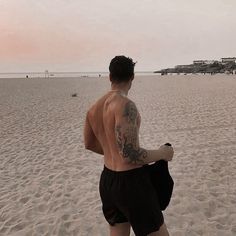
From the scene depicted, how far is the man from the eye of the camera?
2.45 metres

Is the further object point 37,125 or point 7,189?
point 37,125

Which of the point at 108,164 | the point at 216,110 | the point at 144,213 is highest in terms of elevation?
the point at 108,164

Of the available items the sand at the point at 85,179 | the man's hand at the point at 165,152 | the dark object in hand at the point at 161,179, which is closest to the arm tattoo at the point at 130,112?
the man's hand at the point at 165,152

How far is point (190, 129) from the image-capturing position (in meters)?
11.2

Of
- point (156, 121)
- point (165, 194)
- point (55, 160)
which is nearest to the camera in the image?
point (165, 194)

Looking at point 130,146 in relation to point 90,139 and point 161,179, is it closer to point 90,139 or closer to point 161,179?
point 161,179

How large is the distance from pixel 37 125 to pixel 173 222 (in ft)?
30.0

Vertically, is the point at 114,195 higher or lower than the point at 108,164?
lower

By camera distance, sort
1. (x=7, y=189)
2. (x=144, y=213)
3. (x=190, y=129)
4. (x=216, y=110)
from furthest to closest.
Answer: (x=216, y=110) < (x=190, y=129) < (x=7, y=189) < (x=144, y=213)

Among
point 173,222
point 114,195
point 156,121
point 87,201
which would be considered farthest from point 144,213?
point 156,121

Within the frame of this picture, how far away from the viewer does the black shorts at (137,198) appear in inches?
98.9

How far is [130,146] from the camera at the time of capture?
8.11 ft

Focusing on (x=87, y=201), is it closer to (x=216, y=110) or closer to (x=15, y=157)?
(x=15, y=157)

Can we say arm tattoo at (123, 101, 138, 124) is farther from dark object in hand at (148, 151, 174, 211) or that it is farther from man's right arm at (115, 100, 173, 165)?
dark object in hand at (148, 151, 174, 211)
